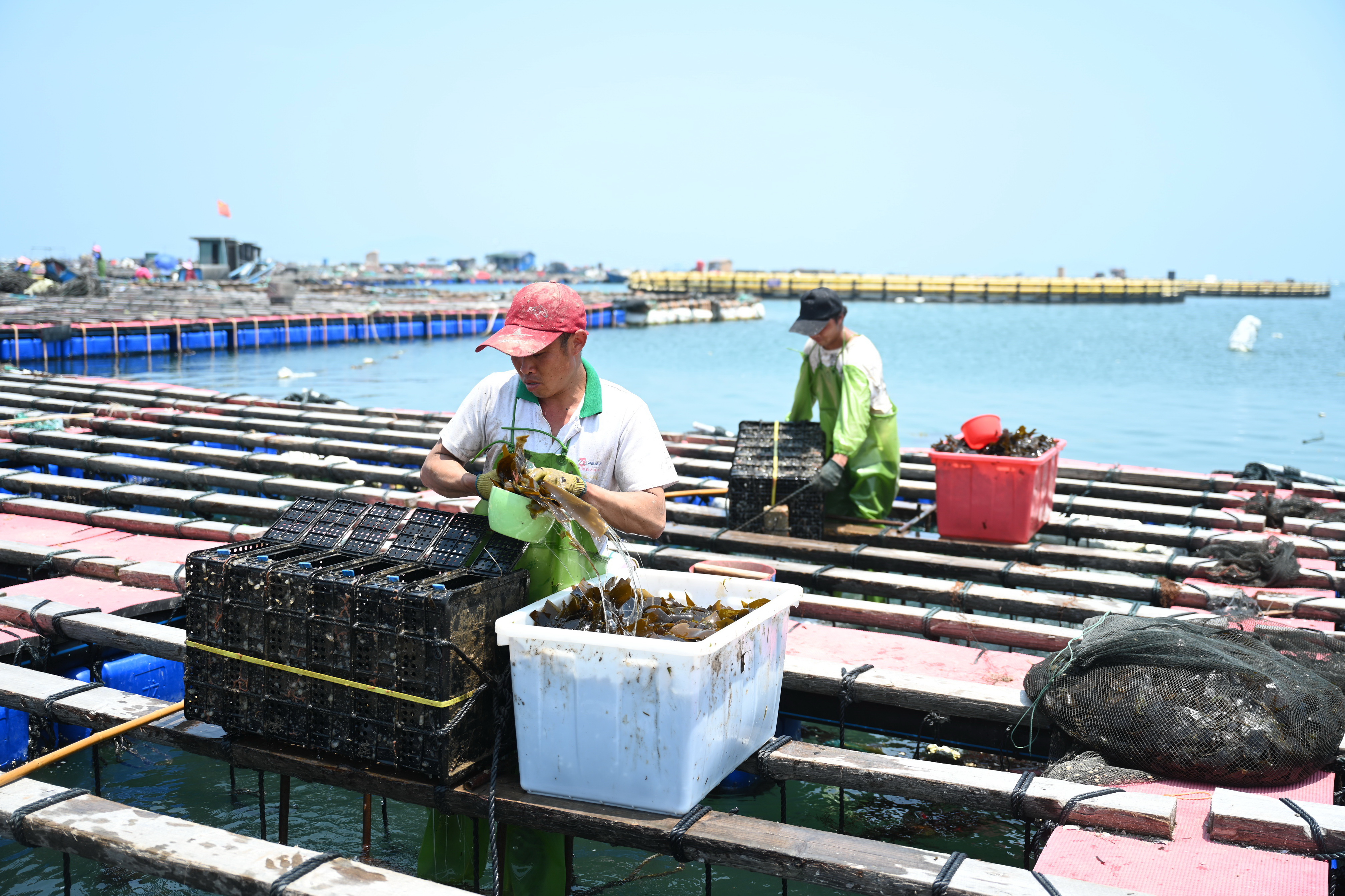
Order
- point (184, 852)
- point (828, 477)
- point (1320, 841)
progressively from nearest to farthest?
point (1320, 841), point (184, 852), point (828, 477)

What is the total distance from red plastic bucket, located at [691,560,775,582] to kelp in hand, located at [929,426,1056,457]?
1434mm

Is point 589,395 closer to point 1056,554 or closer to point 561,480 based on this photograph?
point 561,480

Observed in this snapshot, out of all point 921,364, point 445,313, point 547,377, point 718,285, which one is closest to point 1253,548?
point 547,377

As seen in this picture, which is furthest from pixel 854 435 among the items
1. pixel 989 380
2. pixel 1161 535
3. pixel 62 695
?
pixel 989 380

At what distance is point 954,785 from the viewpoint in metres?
3.19

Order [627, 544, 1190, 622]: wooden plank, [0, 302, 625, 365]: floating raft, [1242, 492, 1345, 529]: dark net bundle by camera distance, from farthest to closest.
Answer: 1. [0, 302, 625, 365]: floating raft
2. [1242, 492, 1345, 529]: dark net bundle
3. [627, 544, 1190, 622]: wooden plank

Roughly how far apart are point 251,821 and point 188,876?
200cm

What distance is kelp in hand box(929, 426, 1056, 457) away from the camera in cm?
627

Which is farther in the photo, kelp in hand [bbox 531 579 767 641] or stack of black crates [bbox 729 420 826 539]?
stack of black crates [bbox 729 420 826 539]

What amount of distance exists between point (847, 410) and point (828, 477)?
423 mm

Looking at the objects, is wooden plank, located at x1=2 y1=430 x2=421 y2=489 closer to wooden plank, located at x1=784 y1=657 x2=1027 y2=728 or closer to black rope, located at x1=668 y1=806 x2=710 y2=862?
wooden plank, located at x1=784 y1=657 x2=1027 y2=728

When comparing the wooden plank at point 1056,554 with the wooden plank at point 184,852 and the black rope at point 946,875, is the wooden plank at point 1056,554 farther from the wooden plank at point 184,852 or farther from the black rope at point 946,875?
the wooden plank at point 184,852

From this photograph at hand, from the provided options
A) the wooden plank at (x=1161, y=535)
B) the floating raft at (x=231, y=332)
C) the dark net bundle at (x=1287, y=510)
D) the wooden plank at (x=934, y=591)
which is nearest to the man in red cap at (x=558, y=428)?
the wooden plank at (x=934, y=591)

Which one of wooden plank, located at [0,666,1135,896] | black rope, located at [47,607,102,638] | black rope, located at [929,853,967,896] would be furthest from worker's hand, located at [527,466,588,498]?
black rope, located at [47,607,102,638]
